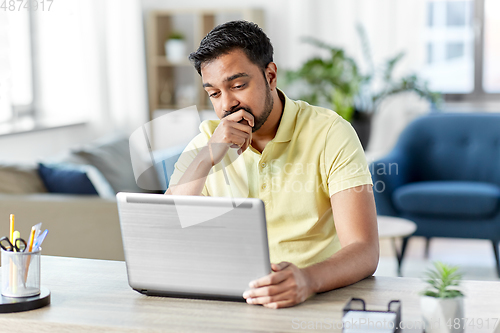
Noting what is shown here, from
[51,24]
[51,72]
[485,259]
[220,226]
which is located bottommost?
[485,259]

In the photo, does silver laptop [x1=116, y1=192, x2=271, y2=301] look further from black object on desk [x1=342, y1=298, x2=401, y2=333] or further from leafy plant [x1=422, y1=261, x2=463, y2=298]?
leafy plant [x1=422, y1=261, x2=463, y2=298]

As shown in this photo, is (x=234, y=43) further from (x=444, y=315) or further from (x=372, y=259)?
(x=444, y=315)

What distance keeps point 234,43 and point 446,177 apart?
8.90 feet

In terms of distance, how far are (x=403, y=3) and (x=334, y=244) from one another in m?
3.47

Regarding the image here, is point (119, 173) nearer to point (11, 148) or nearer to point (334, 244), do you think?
point (11, 148)

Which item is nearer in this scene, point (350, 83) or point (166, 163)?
point (166, 163)

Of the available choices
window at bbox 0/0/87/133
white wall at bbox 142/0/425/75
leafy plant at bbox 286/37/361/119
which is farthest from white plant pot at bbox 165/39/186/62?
leafy plant at bbox 286/37/361/119

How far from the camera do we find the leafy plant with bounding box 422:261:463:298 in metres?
0.90

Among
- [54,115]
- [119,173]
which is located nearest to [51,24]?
[54,115]

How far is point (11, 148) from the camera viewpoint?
12.4ft

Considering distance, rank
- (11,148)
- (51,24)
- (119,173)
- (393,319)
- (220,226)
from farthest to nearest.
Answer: (51,24)
(11,148)
(119,173)
(220,226)
(393,319)

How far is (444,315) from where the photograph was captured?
89cm

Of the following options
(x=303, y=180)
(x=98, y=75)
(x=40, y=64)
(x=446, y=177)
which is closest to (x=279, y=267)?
(x=303, y=180)

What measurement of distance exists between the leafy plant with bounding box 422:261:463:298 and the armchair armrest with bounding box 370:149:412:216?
8.04ft
